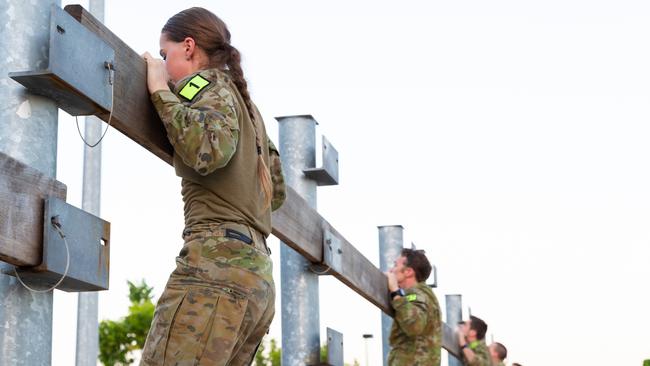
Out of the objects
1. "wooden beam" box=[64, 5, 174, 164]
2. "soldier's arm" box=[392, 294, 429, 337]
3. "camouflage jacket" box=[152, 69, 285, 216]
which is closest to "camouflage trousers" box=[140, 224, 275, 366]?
"camouflage jacket" box=[152, 69, 285, 216]

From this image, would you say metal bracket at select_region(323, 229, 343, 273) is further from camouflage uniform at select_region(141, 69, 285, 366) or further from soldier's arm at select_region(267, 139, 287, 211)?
camouflage uniform at select_region(141, 69, 285, 366)

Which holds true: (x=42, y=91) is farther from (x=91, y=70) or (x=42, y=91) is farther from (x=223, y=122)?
(x=223, y=122)

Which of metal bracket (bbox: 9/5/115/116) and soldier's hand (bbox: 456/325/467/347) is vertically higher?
soldier's hand (bbox: 456/325/467/347)

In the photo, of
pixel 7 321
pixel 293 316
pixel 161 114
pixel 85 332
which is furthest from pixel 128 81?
pixel 85 332

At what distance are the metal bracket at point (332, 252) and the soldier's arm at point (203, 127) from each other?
2396 millimetres

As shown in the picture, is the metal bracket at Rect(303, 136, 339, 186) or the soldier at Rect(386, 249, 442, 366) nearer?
the metal bracket at Rect(303, 136, 339, 186)

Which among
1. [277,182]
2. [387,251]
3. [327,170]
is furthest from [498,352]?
[277,182]

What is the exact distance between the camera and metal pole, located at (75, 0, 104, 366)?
8.32m

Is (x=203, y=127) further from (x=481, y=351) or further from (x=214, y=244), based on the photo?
(x=481, y=351)

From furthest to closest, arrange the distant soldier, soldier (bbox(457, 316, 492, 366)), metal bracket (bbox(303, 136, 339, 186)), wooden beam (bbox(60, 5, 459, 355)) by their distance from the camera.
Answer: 1. the distant soldier
2. soldier (bbox(457, 316, 492, 366))
3. metal bracket (bbox(303, 136, 339, 186))
4. wooden beam (bbox(60, 5, 459, 355))

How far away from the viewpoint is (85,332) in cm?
842

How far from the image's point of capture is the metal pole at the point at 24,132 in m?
2.56

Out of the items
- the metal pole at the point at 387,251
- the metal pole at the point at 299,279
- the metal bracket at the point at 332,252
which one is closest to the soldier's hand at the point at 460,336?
the metal pole at the point at 387,251

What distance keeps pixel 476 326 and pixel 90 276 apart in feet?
31.4
